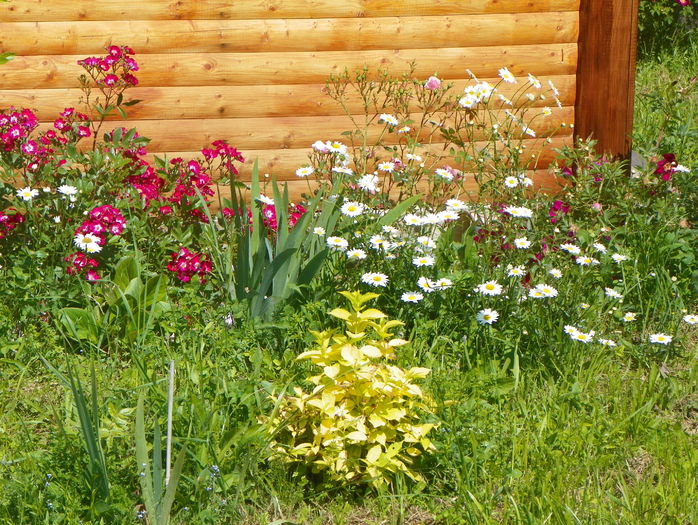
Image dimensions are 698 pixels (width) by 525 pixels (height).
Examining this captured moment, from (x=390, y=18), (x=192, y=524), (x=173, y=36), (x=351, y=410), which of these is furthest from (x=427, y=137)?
(x=192, y=524)

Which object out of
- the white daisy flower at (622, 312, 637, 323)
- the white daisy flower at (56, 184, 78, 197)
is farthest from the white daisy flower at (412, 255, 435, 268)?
the white daisy flower at (56, 184, 78, 197)

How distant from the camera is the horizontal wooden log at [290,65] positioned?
471cm

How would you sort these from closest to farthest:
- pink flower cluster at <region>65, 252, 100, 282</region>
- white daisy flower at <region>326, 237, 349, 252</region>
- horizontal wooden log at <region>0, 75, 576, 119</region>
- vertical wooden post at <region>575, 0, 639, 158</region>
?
white daisy flower at <region>326, 237, 349, 252</region>
pink flower cluster at <region>65, 252, 100, 282</region>
horizontal wooden log at <region>0, 75, 576, 119</region>
vertical wooden post at <region>575, 0, 639, 158</region>

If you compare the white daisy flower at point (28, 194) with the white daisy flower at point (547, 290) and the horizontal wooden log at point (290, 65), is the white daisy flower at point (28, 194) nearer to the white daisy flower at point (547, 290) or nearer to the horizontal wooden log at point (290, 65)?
the horizontal wooden log at point (290, 65)

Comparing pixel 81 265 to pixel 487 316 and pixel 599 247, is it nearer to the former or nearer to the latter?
pixel 487 316

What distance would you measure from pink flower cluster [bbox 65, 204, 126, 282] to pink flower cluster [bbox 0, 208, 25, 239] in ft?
0.86

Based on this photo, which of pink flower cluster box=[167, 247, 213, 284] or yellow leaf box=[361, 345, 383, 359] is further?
pink flower cluster box=[167, 247, 213, 284]

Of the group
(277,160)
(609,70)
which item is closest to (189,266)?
(277,160)

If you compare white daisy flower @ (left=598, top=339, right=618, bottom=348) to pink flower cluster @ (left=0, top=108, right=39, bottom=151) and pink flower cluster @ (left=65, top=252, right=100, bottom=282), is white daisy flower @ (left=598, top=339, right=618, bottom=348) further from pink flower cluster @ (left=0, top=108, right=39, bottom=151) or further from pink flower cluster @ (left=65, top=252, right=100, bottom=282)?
pink flower cluster @ (left=0, top=108, right=39, bottom=151)

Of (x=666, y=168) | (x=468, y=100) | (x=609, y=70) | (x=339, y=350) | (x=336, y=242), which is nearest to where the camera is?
(x=339, y=350)

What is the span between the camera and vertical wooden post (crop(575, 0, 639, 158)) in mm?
4848

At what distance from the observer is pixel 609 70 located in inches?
194

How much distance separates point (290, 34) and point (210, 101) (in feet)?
1.82

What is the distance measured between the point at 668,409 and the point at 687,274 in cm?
97
